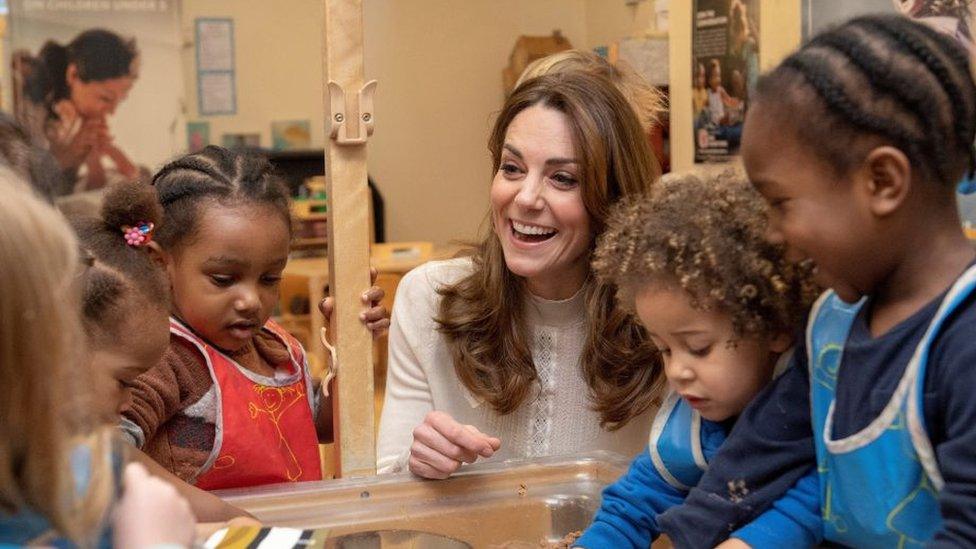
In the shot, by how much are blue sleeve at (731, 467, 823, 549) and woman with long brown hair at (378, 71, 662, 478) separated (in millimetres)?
668

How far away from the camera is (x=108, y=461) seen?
3.09 ft

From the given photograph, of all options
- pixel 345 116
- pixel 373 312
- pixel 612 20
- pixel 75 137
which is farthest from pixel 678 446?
pixel 75 137

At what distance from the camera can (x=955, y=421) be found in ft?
3.03

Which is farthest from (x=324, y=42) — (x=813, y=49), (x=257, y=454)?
(x=813, y=49)

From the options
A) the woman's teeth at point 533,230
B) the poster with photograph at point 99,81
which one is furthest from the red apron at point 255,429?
the poster with photograph at point 99,81

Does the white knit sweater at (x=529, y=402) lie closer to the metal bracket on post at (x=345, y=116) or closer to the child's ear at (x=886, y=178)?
the metal bracket on post at (x=345, y=116)

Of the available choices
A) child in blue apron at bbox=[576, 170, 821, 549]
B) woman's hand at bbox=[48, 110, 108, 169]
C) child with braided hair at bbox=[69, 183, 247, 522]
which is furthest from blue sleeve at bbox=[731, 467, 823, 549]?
woman's hand at bbox=[48, 110, 108, 169]

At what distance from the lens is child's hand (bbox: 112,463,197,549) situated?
2.95 feet

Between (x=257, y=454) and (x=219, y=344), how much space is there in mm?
163

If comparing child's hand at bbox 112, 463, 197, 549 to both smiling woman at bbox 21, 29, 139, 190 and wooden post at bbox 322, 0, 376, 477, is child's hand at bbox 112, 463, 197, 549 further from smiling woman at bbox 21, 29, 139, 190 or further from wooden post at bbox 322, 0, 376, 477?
smiling woman at bbox 21, 29, 139, 190

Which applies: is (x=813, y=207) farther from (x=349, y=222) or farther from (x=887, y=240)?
(x=349, y=222)

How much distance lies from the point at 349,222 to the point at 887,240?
80 cm

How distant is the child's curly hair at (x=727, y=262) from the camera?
1169mm

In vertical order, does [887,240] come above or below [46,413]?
above
